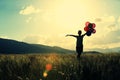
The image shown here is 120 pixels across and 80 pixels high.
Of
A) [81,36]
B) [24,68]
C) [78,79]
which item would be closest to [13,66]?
[24,68]

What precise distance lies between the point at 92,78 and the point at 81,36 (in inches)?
377

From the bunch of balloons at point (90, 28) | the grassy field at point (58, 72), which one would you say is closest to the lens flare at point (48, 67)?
the grassy field at point (58, 72)

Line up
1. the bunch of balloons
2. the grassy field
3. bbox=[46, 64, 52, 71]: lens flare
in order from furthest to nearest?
the bunch of balloons, bbox=[46, 64, 52, 71]: lens flare, the grassy field

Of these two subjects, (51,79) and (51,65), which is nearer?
(51,79)

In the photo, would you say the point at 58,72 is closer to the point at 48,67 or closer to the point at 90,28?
the point at 48,67

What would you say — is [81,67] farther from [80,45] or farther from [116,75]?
[80,45]

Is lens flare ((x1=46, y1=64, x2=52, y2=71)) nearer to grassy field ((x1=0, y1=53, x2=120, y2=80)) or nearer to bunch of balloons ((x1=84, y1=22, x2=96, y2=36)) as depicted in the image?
grassy field ((x1=0, y1=53, x2=120, y2=80))

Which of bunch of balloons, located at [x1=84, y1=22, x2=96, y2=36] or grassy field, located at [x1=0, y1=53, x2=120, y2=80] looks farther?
bunch of balloons, located at [x1=84, y1=22, x2=96, y2=36]

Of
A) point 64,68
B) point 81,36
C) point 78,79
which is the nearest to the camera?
point 78,79

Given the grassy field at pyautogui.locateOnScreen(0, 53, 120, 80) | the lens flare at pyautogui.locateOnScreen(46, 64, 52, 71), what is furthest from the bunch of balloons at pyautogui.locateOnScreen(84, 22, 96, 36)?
the lens flare at pyautogui.locateOnScreen(46, 64, 52, 71)

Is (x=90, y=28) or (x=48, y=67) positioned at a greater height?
(x=90, y=28)

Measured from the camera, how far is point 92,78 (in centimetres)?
643

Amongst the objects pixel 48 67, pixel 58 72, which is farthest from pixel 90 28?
pixel 58 72

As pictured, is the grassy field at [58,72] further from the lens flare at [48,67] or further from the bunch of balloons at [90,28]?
the bunch of balloons at [90,28]
